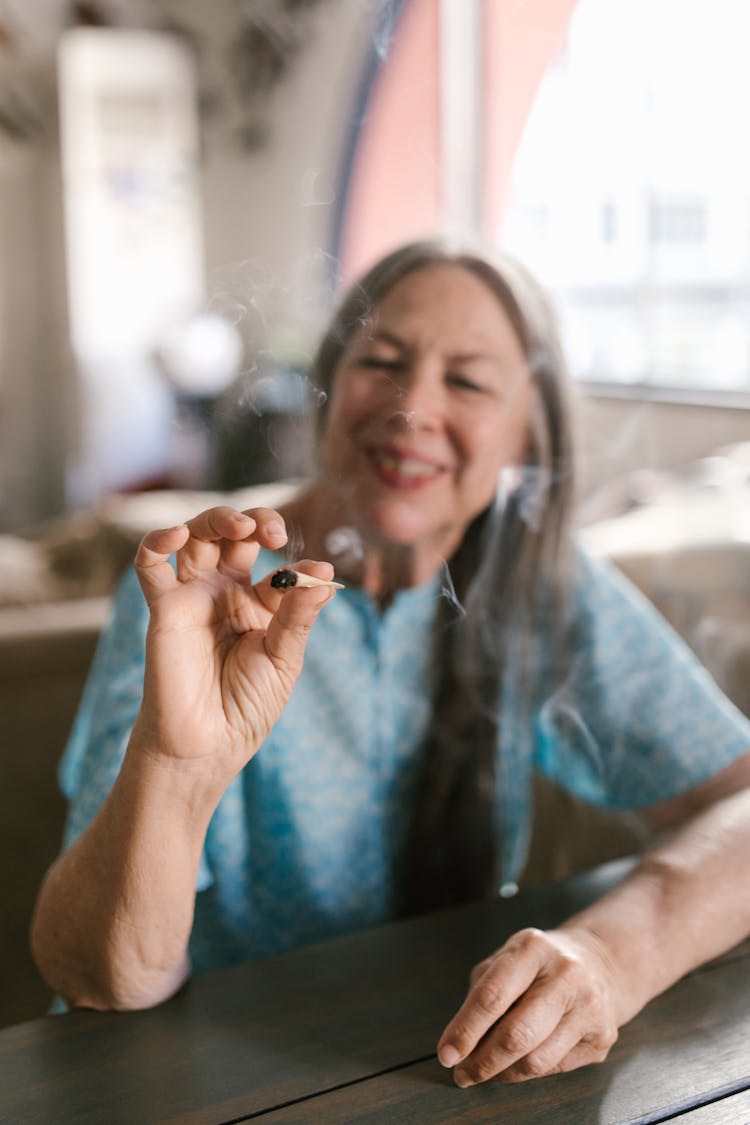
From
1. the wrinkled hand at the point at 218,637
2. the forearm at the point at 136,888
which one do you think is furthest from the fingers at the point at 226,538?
the forearm at the point at 136,888

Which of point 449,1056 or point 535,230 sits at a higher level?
point 535,230

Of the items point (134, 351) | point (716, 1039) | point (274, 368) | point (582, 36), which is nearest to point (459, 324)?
point (274, 368)

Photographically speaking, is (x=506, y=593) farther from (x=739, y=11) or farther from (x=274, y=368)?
(x=739, y=11)

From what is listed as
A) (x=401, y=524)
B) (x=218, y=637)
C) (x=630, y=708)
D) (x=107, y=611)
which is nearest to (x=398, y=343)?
(x=401, y=524)

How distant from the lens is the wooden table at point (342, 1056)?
1.80ft

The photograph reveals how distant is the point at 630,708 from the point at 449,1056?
39 cm

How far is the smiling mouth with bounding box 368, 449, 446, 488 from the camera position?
0.73 m

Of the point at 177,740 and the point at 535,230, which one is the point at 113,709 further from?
the point at 535,230

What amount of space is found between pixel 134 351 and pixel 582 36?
3.66 meters

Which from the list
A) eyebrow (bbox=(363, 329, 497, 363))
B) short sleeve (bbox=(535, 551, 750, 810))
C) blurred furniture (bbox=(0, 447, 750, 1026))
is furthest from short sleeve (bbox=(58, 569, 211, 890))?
short sleeve (bbox=(535, 551, 750, 810))

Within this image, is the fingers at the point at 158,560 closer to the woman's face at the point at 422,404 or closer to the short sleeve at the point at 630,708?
the woman's face at the point at 422,404

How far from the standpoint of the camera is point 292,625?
603 mm

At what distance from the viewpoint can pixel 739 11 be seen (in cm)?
93

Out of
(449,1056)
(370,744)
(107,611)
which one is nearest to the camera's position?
(449,1056)
